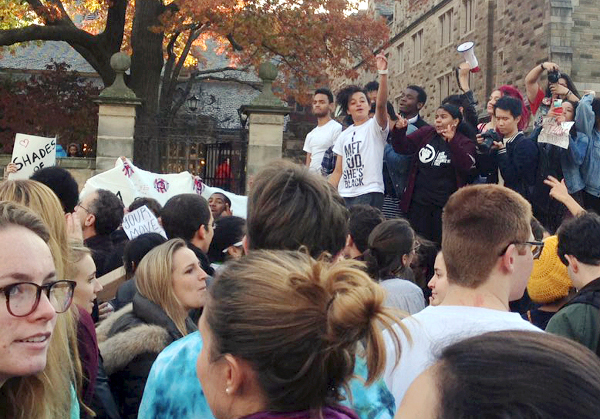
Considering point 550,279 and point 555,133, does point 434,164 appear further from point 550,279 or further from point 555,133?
point 550,279

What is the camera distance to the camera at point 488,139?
8055mm

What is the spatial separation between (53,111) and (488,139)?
19.5 metres

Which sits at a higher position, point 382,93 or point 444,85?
point 444,85

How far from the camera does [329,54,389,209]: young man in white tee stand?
28.7 feet

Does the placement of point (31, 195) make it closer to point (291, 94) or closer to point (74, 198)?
point (74, 198)

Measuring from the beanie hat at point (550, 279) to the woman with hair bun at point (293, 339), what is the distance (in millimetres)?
3052

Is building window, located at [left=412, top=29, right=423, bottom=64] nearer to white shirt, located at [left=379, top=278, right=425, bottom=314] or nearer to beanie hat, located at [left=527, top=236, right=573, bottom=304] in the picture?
beanie hat, located at [left=527, top=236, right=573, bottom=304]

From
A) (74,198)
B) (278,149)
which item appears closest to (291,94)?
(278,149)

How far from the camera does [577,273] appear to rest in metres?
4.48

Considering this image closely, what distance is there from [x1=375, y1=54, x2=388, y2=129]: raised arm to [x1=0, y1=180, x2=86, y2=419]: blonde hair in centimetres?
473

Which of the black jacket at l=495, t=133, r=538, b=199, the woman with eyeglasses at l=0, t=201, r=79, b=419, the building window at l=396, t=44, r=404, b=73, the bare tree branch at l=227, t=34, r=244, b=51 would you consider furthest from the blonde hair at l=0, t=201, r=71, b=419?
the building window at l=396, t=44, r=404, b=73

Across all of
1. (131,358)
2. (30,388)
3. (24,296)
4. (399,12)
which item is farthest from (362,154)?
(399,12)

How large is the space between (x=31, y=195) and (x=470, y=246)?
180 cm

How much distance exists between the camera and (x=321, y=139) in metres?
10.5
